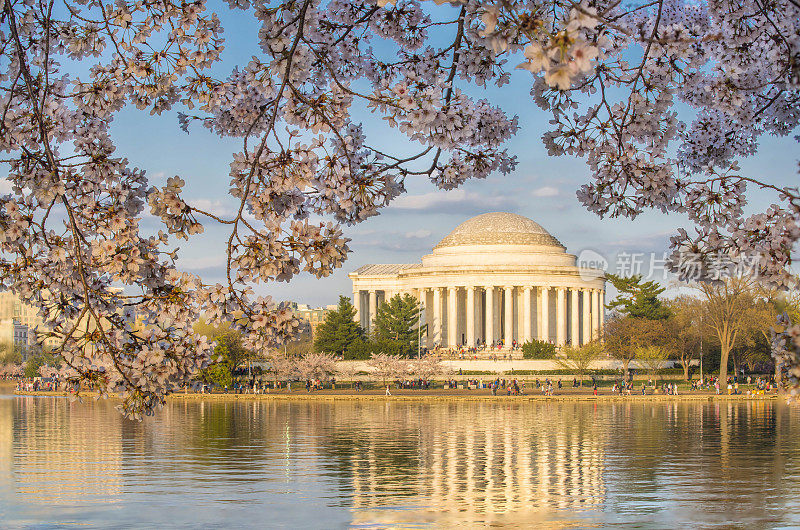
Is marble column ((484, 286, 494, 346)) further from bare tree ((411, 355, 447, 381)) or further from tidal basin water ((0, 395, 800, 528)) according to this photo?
tidal basin water ((0, 395, 800, 528))

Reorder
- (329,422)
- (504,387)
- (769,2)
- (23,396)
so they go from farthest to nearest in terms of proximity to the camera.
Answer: (23,396) < (504,387) < (329,422) < (769,2)

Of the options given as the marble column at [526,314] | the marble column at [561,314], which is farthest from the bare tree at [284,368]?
the marble column at [561,314]

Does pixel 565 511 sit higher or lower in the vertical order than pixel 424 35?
lower

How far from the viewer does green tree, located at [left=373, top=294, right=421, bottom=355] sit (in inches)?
3676

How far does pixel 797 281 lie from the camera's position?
322 inches

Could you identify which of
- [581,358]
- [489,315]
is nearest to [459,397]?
[581,358]

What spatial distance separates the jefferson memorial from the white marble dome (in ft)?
0.34

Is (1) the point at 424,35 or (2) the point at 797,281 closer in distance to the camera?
(2) the point at 797,281

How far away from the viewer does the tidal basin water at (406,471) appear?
21.7 meters

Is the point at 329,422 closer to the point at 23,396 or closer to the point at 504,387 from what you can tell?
the point at 504,387

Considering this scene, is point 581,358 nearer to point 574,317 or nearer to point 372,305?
point 574,317

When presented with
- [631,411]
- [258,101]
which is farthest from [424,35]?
[631,411]

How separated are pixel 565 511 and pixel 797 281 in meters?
15.1

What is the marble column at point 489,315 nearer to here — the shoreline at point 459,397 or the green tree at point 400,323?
the green tree at point 400,323
